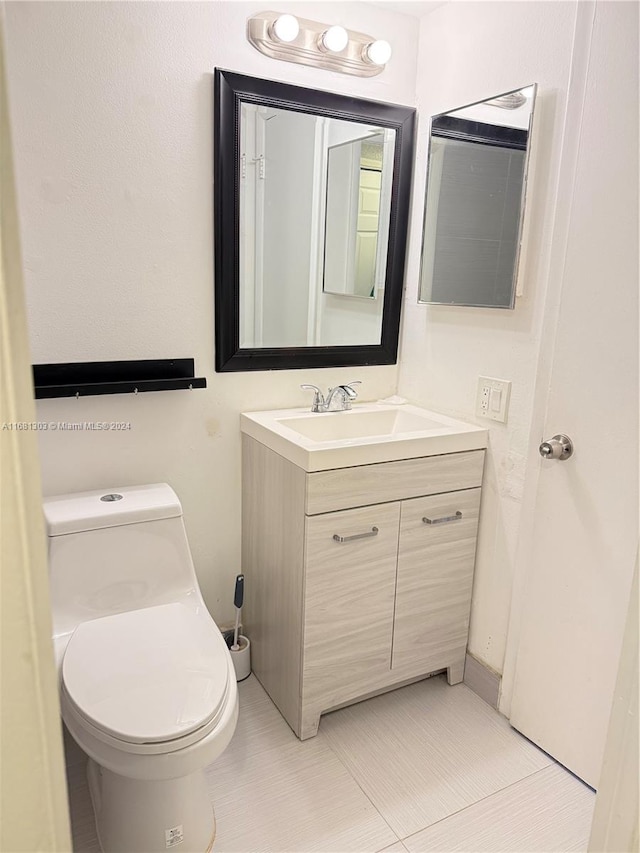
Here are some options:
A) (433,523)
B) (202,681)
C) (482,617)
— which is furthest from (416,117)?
(202,681)

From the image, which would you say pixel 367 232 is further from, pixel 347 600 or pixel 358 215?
pixel 347 600

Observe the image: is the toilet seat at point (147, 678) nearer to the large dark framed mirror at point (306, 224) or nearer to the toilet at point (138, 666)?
the toilet at point (138, 666)

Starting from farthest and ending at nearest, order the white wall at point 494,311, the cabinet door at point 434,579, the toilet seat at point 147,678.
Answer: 1. the cabinet door at point 434,579
2. the white wall at point 494,311
3. the toilet seat at point 147,678

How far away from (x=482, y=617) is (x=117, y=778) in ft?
3.90

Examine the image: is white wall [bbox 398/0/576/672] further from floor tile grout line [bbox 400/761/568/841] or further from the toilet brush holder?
the toilet brush holder

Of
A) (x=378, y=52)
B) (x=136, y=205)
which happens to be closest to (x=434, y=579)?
(x=136, y=205)

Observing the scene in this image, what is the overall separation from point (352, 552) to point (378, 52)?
1551 millimetres

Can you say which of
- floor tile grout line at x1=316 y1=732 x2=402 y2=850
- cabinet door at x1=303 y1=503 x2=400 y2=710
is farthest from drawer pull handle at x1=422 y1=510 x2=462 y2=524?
floor tile grout line at x1=316 y1=732 x2=402 y2=850

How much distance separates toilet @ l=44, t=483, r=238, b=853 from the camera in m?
Answer: 1.29

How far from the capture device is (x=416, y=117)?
210 cm

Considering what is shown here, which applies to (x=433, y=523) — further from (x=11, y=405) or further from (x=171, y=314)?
(x=11, y=405)

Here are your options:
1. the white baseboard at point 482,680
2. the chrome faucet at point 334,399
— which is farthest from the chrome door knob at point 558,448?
the white baseboard at point 482,680

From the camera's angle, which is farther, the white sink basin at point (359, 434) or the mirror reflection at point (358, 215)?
the mirror reflection at point (358, 215)

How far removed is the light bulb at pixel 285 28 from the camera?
1.77m
